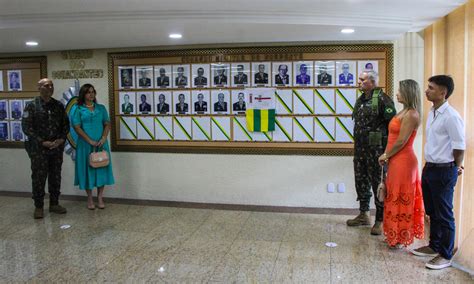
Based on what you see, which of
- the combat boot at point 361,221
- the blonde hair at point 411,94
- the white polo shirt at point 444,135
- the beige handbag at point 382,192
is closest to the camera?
the white polo shirt at point 444,135

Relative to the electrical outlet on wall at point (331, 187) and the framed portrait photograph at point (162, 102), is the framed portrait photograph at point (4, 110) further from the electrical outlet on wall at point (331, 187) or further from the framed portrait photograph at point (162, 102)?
the electrical outlet on wall at point (331, 187)

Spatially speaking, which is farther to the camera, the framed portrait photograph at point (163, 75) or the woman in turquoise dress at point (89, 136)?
the framed portrait photograph at point (163, 75)

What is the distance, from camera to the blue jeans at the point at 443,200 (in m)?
3.38

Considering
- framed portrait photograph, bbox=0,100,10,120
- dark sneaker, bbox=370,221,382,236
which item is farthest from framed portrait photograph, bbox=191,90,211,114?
framed portrait photograph, bbox=0,100,10,120

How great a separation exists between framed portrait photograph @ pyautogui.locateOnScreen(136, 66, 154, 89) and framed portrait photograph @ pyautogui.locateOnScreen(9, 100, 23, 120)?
1879 mm

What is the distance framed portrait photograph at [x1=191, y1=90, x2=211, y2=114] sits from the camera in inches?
220

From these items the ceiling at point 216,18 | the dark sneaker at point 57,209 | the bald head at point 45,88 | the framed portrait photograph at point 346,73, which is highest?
the ceiling at point 216,18

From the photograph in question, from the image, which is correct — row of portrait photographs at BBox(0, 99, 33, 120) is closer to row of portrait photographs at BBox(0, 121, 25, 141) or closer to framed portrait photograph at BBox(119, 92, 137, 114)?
row of portrait photographs at BBox(0, 121, 25, 141)

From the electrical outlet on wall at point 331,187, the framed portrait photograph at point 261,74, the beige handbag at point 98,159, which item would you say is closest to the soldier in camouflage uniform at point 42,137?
the beige handbag at point 98,159

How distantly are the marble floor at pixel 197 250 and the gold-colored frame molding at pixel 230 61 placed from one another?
784 millimetres

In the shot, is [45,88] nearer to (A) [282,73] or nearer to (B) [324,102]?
(A) [282,73]

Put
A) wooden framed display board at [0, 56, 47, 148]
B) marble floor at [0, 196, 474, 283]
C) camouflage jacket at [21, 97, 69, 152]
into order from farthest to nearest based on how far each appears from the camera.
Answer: wooden framed display board at [0, 56, 47, 148] → camouflage jacket at [21, 97, 69, 152] → marble floor at [0, 196, 474, 283]

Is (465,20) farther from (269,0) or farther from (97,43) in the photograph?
(97,43)

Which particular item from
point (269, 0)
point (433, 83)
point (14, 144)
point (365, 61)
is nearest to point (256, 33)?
point (269, 0)
